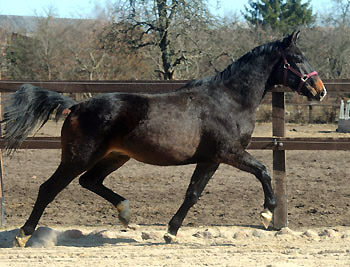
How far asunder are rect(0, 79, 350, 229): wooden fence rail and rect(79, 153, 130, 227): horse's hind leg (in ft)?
2.77

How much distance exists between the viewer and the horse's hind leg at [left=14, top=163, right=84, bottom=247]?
4.74 meters

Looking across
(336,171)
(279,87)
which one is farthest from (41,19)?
(279,87)

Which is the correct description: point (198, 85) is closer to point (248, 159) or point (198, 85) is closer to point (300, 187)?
point (248, 159)

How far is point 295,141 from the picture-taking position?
5719mm

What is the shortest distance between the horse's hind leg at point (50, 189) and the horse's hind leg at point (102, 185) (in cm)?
41

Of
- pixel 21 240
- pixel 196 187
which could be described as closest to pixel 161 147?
pixel 196 187

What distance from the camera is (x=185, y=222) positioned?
593 cm

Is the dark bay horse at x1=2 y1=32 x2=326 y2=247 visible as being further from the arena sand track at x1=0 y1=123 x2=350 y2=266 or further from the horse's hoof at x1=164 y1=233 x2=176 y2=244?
the arena sand track at x1=0 y1=123 x2=350 y2=266

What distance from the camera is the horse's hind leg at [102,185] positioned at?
515 cm

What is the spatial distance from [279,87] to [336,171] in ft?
11.7

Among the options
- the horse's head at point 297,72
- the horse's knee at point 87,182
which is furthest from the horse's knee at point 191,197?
the horse's head at point 297,72

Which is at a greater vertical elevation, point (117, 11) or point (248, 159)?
point (117, 11)

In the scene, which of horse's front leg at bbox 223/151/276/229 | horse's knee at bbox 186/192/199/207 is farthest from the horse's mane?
horse's knee at bbox 186/192/199/207

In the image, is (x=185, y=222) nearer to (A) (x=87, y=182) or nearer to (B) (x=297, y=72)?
(A) (x=87, y=182)
